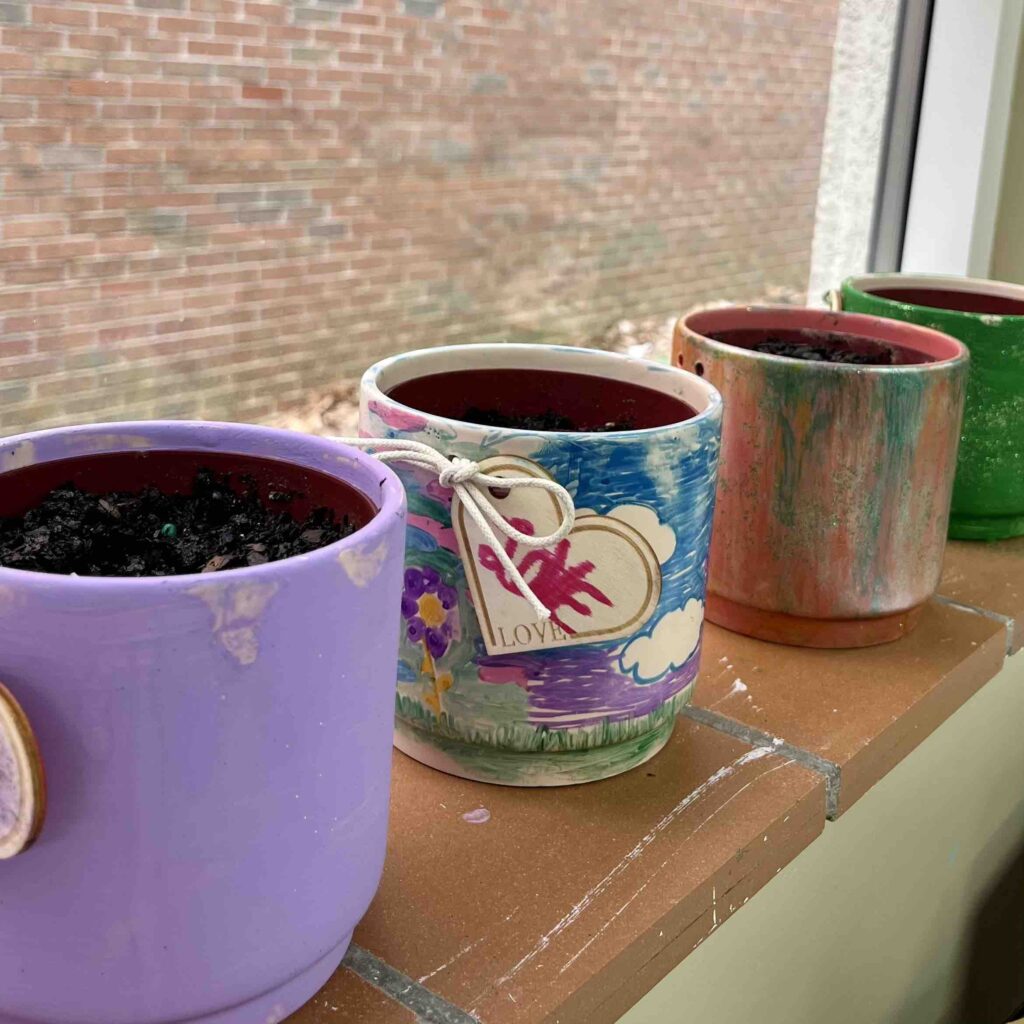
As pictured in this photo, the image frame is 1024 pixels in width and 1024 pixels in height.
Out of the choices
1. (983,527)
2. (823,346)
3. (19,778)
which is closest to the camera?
(19,778)

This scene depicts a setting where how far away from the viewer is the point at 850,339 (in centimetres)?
→ 80

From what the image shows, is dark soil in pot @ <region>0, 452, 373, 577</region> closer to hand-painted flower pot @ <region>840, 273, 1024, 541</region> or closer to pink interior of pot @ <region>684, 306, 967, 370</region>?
pink interior of pot @ <region>684, 306, 967, 370</region>

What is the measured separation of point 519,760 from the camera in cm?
58

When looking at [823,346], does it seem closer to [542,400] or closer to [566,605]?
[542,400]

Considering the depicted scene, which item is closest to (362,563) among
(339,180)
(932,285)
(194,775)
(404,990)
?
(194,775)

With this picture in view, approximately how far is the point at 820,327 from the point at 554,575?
0.38 metres

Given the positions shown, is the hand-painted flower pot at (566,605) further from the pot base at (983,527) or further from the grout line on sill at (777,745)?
the pot base at (983,527)

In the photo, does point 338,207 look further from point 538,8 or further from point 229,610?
point 229,610

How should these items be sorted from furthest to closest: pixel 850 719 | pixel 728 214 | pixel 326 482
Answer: pixel 728 214, pixel 850 719, pixel 326 482

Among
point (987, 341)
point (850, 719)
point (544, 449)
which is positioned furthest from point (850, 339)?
point (544, 449)

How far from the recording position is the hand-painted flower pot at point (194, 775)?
0.34 m

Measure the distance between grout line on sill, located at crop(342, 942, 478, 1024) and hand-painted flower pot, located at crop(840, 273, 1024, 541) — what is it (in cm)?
58

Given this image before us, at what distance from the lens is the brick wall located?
0.63 m

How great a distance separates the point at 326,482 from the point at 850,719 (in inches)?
14.9
